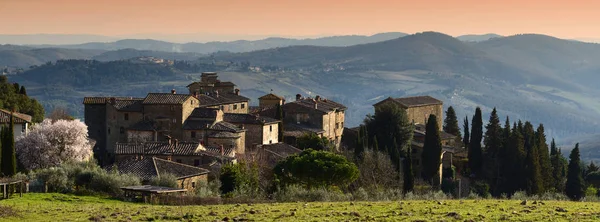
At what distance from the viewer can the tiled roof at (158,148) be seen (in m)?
58.8

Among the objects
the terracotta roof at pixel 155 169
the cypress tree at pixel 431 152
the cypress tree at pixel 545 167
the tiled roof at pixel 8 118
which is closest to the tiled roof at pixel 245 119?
the cypress tree at pixel 431 152

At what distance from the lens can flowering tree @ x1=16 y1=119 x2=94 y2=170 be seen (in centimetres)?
5778

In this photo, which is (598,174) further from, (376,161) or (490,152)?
(376,161)

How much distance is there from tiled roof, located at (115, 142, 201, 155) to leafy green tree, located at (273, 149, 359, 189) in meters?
9.90

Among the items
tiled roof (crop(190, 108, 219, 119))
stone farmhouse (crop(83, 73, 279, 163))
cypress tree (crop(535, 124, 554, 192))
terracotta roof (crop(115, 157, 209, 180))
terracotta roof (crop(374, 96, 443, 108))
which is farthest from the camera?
terracotta roof (crop(374, 96, 443, 108))

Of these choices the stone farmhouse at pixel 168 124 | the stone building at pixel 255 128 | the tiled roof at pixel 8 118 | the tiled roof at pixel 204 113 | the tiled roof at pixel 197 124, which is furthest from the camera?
the stone building at pixel 255 128

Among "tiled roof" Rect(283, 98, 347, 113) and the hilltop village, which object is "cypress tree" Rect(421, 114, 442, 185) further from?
"tiled roof" Rect(283, 98, 347, 113)

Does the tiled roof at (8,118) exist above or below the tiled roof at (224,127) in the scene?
above

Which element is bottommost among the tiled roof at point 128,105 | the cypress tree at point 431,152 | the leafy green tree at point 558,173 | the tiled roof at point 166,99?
the leafy green tree at point 558,173

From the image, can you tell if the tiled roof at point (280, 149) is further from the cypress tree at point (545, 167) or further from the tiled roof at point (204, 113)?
the cypress tree at point (545, 167)

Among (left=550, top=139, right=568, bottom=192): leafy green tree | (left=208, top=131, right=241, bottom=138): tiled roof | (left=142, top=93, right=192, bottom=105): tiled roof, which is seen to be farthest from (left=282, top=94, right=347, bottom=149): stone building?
(left=550, top=139, right=568, bottom=192): leafy green tree

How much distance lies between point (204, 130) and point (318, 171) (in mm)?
20998

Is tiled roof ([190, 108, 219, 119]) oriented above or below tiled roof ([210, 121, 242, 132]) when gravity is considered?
above

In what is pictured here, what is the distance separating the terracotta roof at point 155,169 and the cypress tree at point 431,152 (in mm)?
28439
